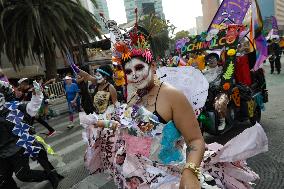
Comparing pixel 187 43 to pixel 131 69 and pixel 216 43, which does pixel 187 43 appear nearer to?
pixel 216 43

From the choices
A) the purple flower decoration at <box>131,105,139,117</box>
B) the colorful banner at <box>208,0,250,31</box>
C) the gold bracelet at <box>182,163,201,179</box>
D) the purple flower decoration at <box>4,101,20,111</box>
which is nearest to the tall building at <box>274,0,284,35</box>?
the colorful banner at <box>208,0,250,31</box>

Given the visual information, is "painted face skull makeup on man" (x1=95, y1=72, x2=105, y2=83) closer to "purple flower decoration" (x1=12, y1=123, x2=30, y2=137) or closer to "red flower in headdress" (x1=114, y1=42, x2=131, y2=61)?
"purple flower decoration" (x1=12, y1=123, x2=30, y2=137)

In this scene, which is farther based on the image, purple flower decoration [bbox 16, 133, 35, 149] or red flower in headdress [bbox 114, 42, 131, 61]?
purple flower decoration [bbox 16, 133, 35, 149]

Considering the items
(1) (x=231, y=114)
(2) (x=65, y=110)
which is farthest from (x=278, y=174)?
(2) (x=65, y=110)

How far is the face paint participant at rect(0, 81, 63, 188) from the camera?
15.4ft

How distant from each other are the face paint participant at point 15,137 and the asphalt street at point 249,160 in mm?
841

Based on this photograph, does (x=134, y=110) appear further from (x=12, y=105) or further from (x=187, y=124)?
(x=12, y=105)

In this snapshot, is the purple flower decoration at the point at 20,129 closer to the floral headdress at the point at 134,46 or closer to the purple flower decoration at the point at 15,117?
the purple flower decoration at the point at 15,117

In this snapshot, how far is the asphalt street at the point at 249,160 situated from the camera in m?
4.89

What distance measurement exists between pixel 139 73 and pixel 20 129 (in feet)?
9.48

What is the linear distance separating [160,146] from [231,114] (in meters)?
4.83

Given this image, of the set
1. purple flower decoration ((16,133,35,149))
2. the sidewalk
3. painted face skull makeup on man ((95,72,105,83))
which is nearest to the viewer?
purple flower decoration ((16,133,35,149))

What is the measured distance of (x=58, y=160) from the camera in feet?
23.7

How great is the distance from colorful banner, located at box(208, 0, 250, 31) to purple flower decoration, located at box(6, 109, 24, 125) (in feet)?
15.6
